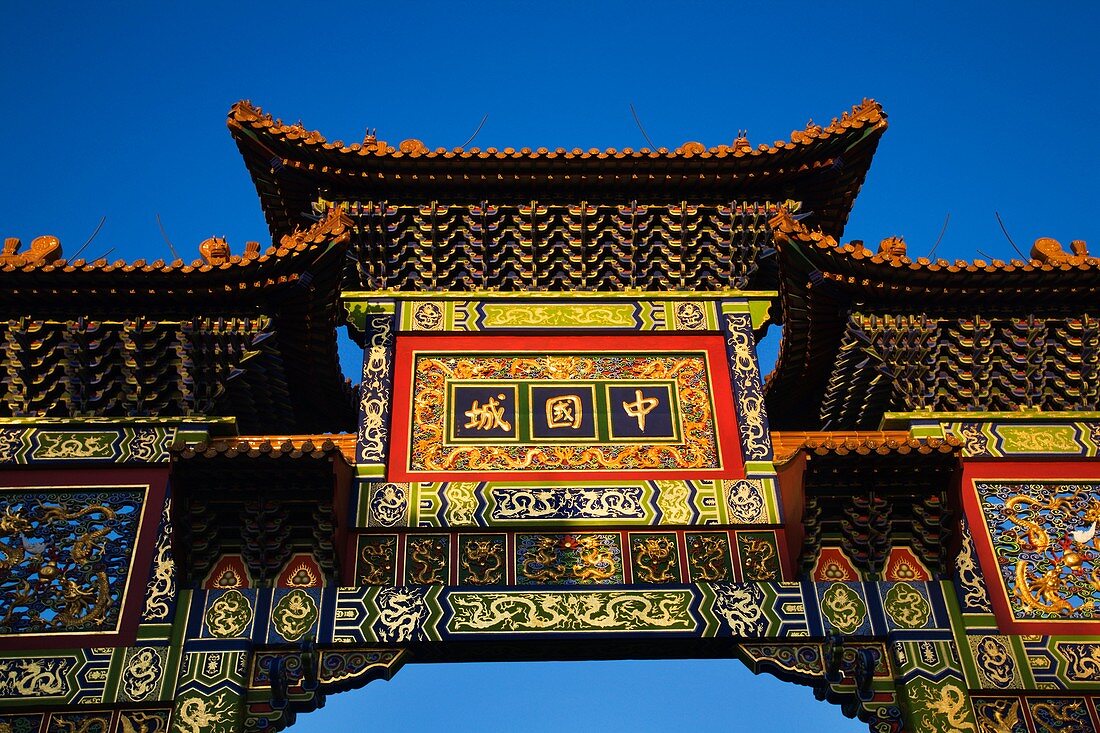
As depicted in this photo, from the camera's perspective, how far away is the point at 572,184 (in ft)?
37.5

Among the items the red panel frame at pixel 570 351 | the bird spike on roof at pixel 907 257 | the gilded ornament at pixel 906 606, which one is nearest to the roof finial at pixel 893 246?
the bird spike on roof at pixel 907 257

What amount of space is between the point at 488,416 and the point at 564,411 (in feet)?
2.05

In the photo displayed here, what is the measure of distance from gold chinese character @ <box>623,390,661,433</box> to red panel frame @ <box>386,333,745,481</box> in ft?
1.58

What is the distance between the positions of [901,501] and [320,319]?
15.6 ft

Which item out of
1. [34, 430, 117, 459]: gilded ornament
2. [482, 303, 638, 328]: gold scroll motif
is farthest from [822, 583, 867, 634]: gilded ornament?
[34, 430, 117, 459]: gilded ornament

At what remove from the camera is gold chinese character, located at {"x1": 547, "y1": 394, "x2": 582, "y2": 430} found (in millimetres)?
10227

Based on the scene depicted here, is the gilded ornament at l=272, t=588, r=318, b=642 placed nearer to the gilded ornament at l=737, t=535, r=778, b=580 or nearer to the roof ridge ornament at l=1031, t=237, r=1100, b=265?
the gilded ornament at l=737, t=535, r=778, b=580

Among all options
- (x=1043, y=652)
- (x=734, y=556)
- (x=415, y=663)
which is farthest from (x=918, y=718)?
(x=415, y=663)

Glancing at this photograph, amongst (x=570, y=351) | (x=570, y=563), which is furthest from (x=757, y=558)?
(x=570, y=351)

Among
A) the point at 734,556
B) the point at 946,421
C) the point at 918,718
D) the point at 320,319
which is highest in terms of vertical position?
the point at 320,319

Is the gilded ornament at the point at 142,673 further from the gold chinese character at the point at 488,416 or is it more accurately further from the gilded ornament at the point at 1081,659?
the gilded ornament at the point at 1081,659

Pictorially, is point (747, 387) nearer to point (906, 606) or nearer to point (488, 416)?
point (488, 416)

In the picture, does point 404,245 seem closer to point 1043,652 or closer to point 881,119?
point 881,119

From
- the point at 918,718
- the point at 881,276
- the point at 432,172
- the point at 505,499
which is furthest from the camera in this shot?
the point at 432,172
